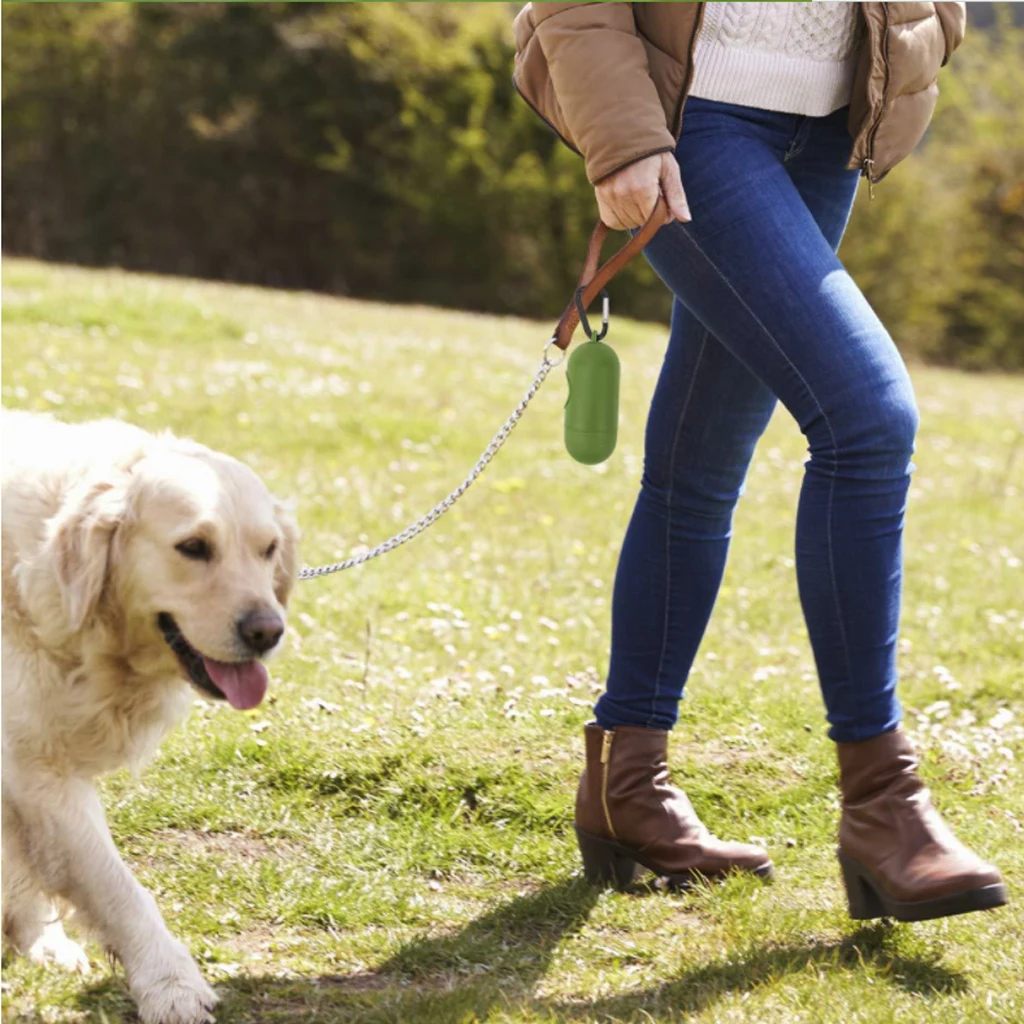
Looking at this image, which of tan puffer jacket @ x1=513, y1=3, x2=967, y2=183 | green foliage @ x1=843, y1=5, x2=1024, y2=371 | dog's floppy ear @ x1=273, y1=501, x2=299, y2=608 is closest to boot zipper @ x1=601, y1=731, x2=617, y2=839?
dog's floppy ear @ x1=273, y1=501, x2=299, y2=608

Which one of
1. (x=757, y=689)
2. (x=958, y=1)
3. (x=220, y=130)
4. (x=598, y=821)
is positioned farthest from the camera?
(x=220, y=130)

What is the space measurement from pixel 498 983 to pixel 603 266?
156 centimetres

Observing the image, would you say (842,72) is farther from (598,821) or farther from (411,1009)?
(411,1009)

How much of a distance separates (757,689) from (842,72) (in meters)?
2.37

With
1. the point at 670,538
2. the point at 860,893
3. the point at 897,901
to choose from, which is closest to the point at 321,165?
the point at 670,538

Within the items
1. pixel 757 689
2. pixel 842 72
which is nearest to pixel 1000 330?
pixel 757 689

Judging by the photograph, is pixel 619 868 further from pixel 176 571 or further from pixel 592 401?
pixel 176 571

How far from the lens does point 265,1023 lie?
277cm

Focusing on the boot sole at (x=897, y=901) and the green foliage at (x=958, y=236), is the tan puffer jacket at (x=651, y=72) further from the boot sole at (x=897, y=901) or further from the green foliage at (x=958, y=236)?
the green foliage at (x=958, y=236)

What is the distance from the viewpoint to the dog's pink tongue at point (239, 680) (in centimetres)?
290

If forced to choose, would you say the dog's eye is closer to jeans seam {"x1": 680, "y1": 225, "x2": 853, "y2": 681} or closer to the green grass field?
the green grass field

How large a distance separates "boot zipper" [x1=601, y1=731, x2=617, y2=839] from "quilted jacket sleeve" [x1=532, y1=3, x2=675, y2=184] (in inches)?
53.7

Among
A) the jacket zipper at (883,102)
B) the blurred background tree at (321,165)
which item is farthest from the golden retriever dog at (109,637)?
the blurred background tree at (321,165)

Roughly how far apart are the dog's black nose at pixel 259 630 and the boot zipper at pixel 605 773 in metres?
0.98
